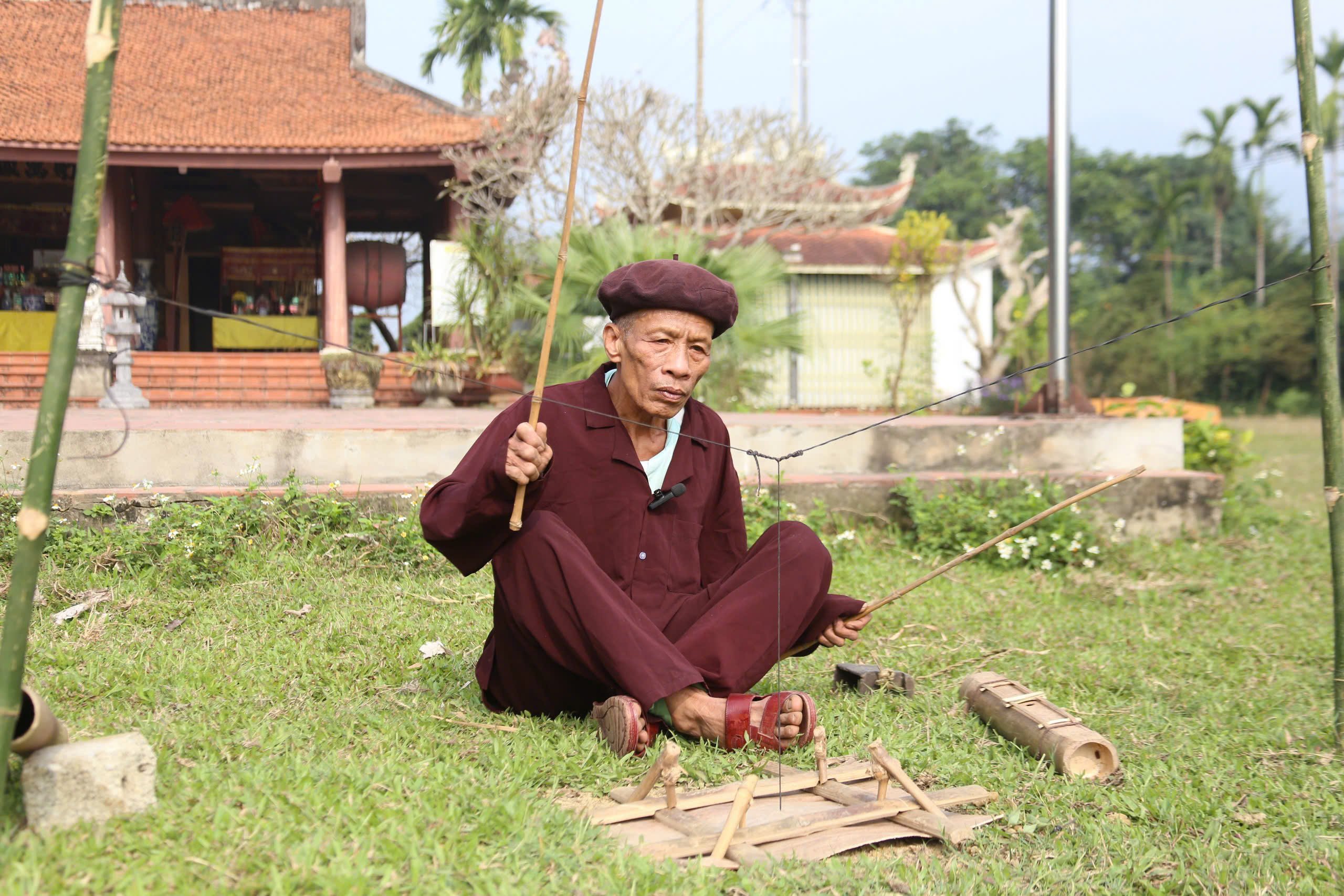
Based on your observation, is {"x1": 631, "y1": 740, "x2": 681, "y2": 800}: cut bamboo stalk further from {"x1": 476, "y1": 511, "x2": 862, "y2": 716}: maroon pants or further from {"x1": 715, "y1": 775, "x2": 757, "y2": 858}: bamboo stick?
{"x1": 476, "y1": 511, "x2": 862, "y2": 716}: maroon pants

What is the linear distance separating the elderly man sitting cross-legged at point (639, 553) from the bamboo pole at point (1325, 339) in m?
1.49

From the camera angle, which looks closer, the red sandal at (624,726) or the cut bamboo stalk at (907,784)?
the cut bamboo stalk at (907,784)

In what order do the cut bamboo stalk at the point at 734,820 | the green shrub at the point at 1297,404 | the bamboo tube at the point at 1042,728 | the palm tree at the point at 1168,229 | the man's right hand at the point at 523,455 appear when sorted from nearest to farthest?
the cut bamboo stalk at the point at 734,820 → the man's right hand at the point at 523,455 → the bamboo tube at the point at 1042,728 → the green shrub at the point at 1297,404 → the palm tree at the point at 1168,229

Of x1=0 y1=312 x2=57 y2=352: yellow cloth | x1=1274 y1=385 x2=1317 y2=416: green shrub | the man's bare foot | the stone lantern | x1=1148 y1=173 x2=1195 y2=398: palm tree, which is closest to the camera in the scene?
the man's bare foot

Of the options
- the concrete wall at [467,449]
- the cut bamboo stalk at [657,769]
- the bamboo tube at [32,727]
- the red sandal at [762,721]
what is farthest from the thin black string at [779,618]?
the concrete wall at [467,449]

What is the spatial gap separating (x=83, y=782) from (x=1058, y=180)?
24.7ft

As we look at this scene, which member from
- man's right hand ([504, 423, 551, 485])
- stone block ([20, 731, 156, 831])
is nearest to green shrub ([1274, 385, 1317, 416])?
man's right hand ([504, 423, 551, 485])

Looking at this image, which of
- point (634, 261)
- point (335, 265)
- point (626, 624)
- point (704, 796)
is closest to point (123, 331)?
point (335, 265)

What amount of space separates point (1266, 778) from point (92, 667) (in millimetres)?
3312

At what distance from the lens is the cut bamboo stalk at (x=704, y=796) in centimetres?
244

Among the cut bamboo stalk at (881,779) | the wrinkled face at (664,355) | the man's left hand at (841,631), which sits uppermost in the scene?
the wrinkled face at (664,355)

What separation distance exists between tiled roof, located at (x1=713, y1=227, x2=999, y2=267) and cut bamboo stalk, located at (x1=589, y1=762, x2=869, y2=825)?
47.0 ft

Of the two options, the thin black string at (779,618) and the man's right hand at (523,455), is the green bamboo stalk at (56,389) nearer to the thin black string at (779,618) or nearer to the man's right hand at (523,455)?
the man's right hand at (523,455)

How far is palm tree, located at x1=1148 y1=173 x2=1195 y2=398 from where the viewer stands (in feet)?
93.7
